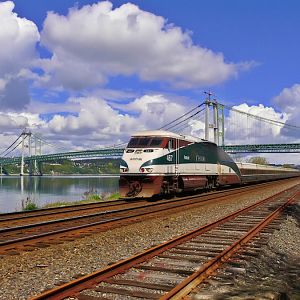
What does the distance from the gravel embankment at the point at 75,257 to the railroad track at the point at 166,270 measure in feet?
1.76

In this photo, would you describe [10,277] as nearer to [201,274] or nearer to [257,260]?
[201,274]

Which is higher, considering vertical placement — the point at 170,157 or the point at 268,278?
the point at 170,157

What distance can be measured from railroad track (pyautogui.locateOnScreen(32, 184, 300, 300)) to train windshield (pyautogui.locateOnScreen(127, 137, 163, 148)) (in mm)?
10856

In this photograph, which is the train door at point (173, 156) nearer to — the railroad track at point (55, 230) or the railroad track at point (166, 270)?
the railroad track at point (55, 230)

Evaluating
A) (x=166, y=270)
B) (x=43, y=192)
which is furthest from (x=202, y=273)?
(x=43, y=192)

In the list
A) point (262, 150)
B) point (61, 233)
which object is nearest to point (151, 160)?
point (61, 233)

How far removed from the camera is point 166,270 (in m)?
7.24

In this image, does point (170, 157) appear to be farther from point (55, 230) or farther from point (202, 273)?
point (202, 273)

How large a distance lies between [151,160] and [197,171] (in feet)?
21.1

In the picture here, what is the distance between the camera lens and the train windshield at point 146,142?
22188 mm

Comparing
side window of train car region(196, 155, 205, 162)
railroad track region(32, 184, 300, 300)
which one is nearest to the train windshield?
side window of train car region(196, 155, 205, 162)

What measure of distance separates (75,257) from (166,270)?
2222 millimetres

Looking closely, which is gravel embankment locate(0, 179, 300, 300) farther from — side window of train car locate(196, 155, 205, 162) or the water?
the water

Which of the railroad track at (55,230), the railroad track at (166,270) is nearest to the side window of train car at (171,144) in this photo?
the railroad track at (55,230)
